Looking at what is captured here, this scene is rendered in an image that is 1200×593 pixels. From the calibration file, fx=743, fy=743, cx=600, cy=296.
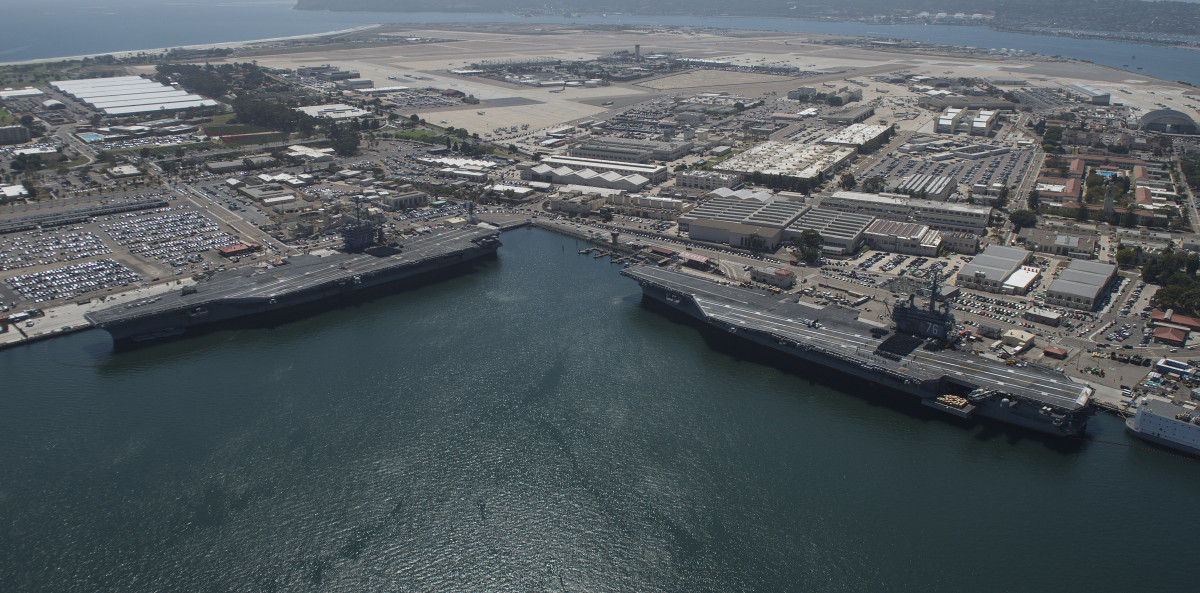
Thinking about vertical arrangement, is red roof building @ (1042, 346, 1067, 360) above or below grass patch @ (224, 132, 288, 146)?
below

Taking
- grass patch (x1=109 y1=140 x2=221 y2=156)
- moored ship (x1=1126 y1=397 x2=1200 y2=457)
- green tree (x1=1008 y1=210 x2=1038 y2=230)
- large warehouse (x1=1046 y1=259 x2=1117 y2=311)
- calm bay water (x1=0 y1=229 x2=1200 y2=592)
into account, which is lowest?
calm bay water (x1=0 y1=229 x2=1200 y2=592)

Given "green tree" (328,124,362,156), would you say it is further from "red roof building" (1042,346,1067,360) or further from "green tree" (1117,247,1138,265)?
"green tree" (1117,247,1138,265)

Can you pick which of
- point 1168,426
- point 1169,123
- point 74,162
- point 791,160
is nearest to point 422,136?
point 74,162

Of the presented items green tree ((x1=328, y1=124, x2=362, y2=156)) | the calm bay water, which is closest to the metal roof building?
the calm bay water

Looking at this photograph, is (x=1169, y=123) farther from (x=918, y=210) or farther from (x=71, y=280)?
(x=71, y=280)

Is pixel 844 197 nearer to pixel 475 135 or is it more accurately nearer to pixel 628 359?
pixel 628 359

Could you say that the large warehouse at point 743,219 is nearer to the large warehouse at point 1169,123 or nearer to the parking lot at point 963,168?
the parking lot at point 963,168

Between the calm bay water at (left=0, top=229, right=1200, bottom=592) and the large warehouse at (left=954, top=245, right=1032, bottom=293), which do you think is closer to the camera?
the calm bay water at (left=0, top=229, right=1200, bottom=592)
